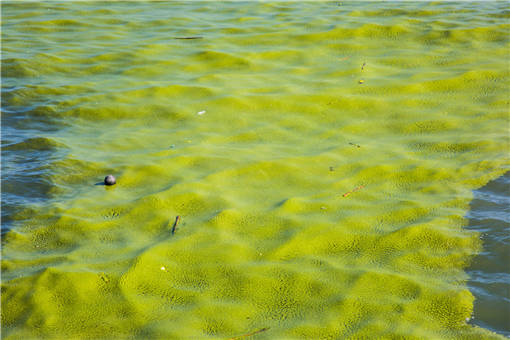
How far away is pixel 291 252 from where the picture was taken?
2.87m

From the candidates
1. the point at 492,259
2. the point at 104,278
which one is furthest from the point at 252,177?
the point at 492,259

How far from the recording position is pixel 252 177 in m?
3.65

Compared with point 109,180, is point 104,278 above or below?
below

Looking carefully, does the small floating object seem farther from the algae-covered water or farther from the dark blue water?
the dark blue water

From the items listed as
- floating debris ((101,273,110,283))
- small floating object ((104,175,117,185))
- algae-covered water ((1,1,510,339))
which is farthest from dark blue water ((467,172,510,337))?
small floating object ((104,175,117,185))

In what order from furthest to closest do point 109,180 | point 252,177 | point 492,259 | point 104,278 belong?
point 252,177
point 109,180
point 492,259
point 104,278

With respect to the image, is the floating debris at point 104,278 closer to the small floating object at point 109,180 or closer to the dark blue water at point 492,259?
the small floating object at point 109,180

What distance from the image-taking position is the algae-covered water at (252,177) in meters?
2.48

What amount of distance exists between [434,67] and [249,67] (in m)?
1.87

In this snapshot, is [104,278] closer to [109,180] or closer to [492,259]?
[109,180]

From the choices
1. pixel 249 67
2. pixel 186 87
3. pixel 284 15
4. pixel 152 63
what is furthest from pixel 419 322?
pixel 284 15

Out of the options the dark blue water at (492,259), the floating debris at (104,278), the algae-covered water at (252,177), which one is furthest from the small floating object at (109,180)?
the dark blue water at (492,259)

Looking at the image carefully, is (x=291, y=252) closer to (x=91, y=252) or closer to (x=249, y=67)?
(x=91, y=252)

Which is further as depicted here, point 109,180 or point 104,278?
point 109,180
